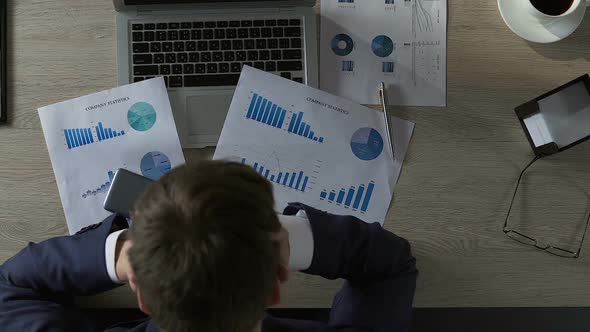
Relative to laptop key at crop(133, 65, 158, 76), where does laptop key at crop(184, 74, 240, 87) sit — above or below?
below

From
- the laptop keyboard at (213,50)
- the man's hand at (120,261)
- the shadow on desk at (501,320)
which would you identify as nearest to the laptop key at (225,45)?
the laptop keyboard at (213,50)

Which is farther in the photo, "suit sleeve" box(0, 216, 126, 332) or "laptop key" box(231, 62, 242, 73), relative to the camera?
"laptop key" box(231, 62, 242, 73)

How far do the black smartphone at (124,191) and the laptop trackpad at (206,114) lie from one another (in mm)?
106

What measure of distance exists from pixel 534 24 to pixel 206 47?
1.60 ft

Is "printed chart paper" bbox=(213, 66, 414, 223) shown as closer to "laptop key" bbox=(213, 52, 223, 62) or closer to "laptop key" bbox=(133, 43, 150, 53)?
"laptop key" bbox=(213, 52, 223, 62)

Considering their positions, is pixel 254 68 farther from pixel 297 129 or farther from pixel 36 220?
pixel 36 220

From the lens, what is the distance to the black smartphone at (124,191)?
0.81m

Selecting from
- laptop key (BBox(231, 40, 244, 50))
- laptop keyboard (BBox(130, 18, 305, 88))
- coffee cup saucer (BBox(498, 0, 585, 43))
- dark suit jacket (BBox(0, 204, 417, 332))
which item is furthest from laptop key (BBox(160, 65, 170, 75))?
coffee cup saucer (BBox(498, 0, 585, 43))

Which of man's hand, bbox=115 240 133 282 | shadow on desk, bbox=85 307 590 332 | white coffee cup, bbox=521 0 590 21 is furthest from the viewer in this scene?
shadow on desk, bbox=85 307 590 332

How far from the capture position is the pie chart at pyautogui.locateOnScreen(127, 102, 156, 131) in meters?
0.86

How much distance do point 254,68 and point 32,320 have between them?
0.45 meters

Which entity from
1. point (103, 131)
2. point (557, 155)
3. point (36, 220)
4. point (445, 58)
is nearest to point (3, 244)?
point (36, 220)

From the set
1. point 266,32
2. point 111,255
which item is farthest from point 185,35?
point 111,255

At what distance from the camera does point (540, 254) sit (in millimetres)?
845
